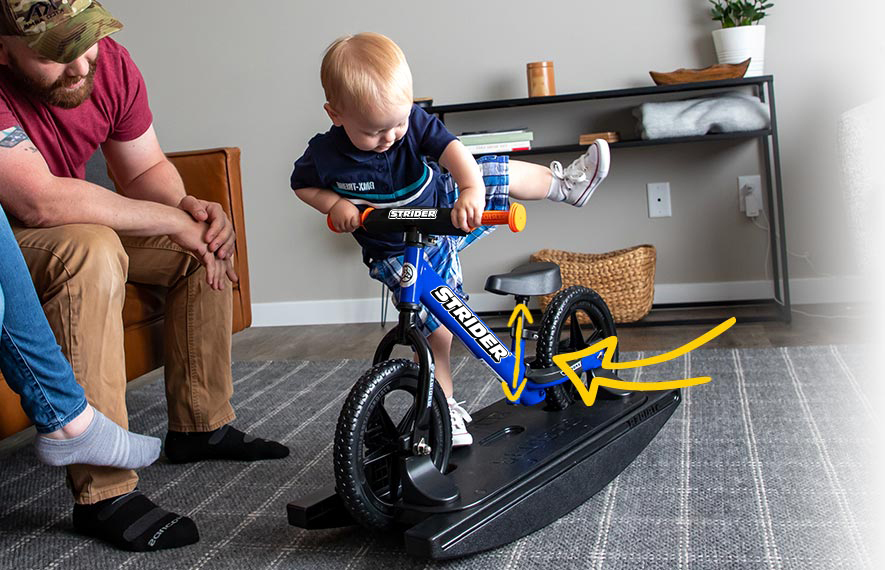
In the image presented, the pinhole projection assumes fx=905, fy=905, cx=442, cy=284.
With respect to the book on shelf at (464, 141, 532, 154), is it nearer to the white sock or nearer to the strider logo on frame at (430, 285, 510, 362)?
the white sock

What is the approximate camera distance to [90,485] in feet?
4.99

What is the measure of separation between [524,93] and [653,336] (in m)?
1.03

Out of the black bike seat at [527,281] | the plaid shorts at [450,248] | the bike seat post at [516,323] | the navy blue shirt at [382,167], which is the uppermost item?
the navy blue shirt at [382,167]

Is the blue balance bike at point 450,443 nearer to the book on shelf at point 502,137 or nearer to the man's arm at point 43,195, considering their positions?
the man's arm at point 43,195

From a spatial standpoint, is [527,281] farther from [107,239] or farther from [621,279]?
[621,279]

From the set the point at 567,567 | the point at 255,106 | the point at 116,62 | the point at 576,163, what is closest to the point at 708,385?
the point at 576,163

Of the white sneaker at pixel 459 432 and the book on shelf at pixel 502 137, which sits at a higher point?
the book on shelf at pixel 502 137

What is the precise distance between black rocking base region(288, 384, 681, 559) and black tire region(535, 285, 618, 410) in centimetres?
3

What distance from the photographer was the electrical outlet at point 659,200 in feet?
10.7

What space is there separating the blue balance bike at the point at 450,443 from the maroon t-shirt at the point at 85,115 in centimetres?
66

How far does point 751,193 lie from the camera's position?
10.5 feet

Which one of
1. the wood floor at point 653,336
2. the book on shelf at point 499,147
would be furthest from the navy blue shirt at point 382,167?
the book on shelf at point 499,147

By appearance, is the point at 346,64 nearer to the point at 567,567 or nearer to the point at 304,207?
the point at 567,567

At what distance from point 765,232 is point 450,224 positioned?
2132 millimetres
